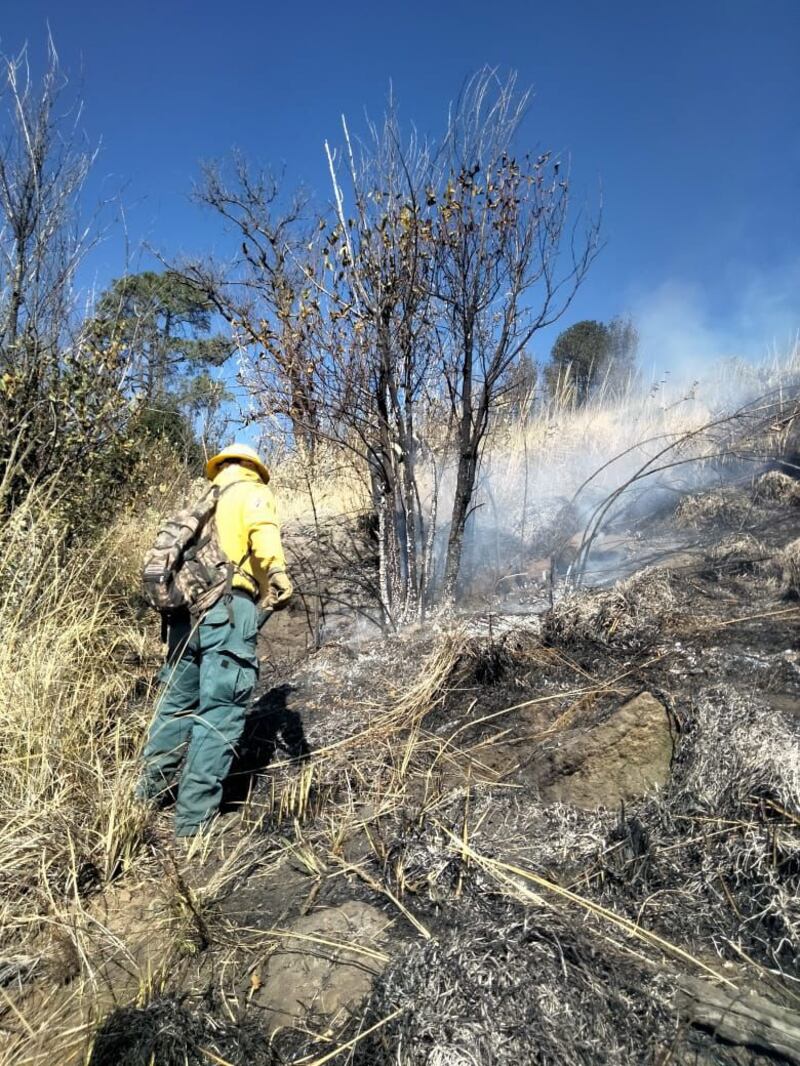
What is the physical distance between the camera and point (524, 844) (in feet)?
8.06

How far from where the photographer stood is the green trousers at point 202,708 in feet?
9.43

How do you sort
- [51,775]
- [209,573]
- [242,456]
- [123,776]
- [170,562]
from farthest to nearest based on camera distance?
[242,456]
[209,573]
[170,562]
[123,776]
[51,775]

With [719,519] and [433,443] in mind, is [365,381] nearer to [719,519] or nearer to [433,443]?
[433,443]

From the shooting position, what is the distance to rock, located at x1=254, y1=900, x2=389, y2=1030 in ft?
5.75

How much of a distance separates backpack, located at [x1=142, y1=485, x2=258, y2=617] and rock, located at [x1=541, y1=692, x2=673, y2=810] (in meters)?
1.77

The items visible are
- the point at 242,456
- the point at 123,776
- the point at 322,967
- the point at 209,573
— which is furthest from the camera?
the point at 242,456

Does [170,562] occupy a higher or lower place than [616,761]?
higher

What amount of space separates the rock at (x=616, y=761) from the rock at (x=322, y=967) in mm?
1026

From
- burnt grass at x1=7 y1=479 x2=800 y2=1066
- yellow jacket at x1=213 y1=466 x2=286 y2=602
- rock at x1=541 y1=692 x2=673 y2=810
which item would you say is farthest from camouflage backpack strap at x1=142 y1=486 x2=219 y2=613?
rock at x1=541 y1=692 x2=673 y2=810

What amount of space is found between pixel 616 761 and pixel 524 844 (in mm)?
565

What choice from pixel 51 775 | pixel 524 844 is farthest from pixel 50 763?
pixel 524 844

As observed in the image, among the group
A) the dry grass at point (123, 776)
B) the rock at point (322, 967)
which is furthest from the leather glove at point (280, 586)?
the rock at point (322, 967)

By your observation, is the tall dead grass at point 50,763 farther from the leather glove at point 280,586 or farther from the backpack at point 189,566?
the leather glove at point 280,586

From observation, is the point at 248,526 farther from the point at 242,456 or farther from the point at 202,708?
the point at 202,708
